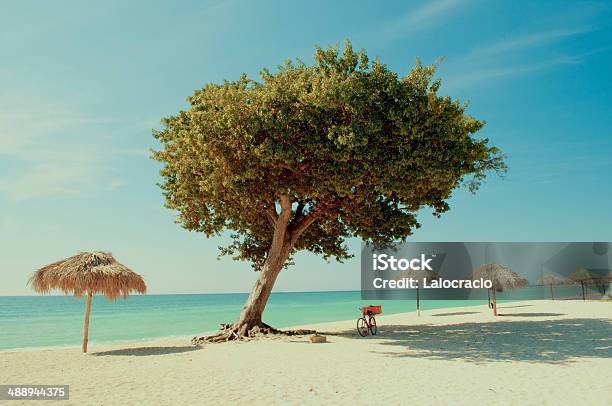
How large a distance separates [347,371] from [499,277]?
20.4m

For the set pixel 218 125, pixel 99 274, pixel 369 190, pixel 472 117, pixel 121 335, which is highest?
pixel 472 117

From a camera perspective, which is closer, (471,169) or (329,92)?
(329,92)

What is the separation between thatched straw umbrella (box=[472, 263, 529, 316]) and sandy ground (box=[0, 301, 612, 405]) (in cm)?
987

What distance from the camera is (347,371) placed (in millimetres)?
11477

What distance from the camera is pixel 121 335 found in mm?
37344

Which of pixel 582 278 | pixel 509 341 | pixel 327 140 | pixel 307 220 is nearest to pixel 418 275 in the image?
pixel 307 220

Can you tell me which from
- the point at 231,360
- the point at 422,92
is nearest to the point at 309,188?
the point at 422,92

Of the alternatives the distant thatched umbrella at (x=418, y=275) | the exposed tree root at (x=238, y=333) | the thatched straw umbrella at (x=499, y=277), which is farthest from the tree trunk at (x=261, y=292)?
the distant thatched umbrella at (x=418, y=275)

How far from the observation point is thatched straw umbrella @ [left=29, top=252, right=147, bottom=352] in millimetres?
15594

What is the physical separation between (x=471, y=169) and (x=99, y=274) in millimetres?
13651

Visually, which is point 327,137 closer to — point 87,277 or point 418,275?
point 87,277

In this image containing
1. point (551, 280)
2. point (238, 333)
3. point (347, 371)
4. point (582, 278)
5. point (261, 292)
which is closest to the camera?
point (347, 371)

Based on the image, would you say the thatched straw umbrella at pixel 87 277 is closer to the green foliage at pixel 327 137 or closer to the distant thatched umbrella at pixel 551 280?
the green foliage at pixel 327 137

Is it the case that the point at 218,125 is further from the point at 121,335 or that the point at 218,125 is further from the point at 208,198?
the point at 121,335
